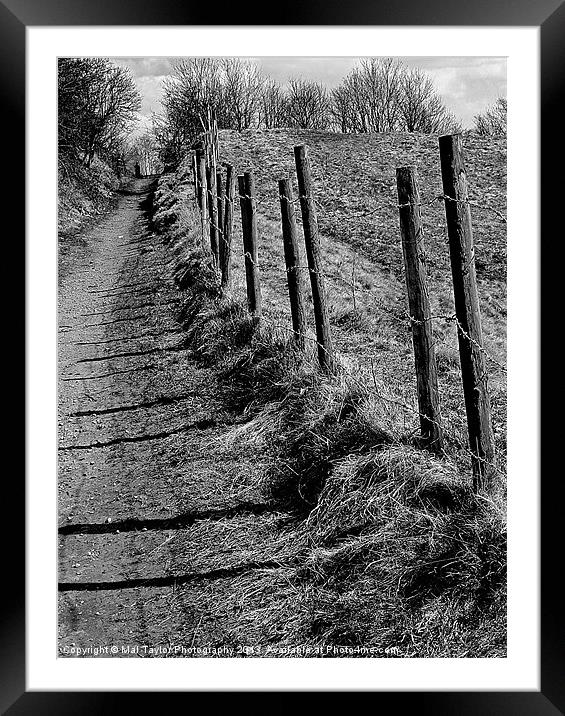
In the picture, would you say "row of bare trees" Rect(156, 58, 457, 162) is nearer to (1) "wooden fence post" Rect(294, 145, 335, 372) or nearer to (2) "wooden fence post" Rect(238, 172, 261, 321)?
(1) "wooden fence post" Rect(294, 145, 335, 372)

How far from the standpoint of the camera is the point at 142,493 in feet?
9.23

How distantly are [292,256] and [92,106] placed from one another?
51.2 inches

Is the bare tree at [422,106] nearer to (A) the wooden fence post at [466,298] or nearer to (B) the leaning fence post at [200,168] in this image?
(A) the wooden fence post at [466,298]

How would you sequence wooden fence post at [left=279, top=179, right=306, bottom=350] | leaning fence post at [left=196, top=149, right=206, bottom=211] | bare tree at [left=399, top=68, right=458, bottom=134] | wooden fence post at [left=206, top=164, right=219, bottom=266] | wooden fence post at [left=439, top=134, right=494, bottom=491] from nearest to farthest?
wooden fence post at [left=439, top=134, right=494, bottom=491]
bare tree at [left=399, top=68, right=458, bottom=134]
leaning fence post at [left=196, top=149, right=206, bottom=211]
wooden fence post at [left=279, top=179, right=306, bottom=350]
wooden fence post at [left=206, top=164, right=219, bottom=266]

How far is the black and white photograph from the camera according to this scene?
97.6 inches

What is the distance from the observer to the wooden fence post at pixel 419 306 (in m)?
2.57

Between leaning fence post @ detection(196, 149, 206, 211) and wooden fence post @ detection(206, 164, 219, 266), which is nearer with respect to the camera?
leaning fence post @ detection(196, 149, 206, 211)

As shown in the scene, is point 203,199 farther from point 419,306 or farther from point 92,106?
point 419,306

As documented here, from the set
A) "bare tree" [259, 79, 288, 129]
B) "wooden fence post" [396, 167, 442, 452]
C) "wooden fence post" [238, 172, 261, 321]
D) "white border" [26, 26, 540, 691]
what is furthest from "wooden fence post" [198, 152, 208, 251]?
"wooden fence post" [396, 167, 442, 452]

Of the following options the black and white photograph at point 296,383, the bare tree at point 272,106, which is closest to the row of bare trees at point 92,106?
the black and white photograph at point 296,383

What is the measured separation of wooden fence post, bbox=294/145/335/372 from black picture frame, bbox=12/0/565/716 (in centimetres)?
85

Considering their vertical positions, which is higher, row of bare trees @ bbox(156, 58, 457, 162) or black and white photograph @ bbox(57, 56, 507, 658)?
row of bare trees @ bbox(156, 58, 457, 162)
